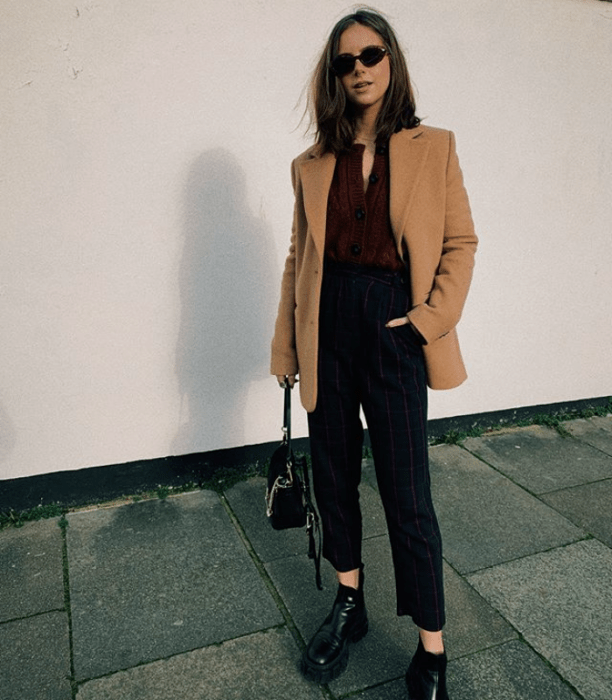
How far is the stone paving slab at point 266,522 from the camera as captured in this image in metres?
2.83

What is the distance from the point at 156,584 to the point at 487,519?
1787mm

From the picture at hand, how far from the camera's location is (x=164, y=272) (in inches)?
121

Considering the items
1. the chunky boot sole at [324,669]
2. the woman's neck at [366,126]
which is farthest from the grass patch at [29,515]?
the woman's neck at [366,126]

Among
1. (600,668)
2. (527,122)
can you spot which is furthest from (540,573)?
(527,122)

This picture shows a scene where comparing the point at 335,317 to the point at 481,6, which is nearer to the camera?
the point at 335,317

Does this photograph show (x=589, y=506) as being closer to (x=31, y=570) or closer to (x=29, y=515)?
(x=31, y=570)

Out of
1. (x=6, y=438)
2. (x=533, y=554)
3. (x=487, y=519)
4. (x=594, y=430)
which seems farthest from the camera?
(x=594, y=430)

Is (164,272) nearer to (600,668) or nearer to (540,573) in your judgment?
(540,573)

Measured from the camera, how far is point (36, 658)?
2139 mm

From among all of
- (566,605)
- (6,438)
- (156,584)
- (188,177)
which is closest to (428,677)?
(566,605)

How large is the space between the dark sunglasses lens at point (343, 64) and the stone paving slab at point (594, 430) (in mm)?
3438

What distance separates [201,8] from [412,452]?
2454mm

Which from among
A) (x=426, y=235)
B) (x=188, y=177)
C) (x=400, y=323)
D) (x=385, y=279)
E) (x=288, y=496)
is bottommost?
(x=288, y=496)

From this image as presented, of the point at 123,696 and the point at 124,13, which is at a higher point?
the point at 124,13
